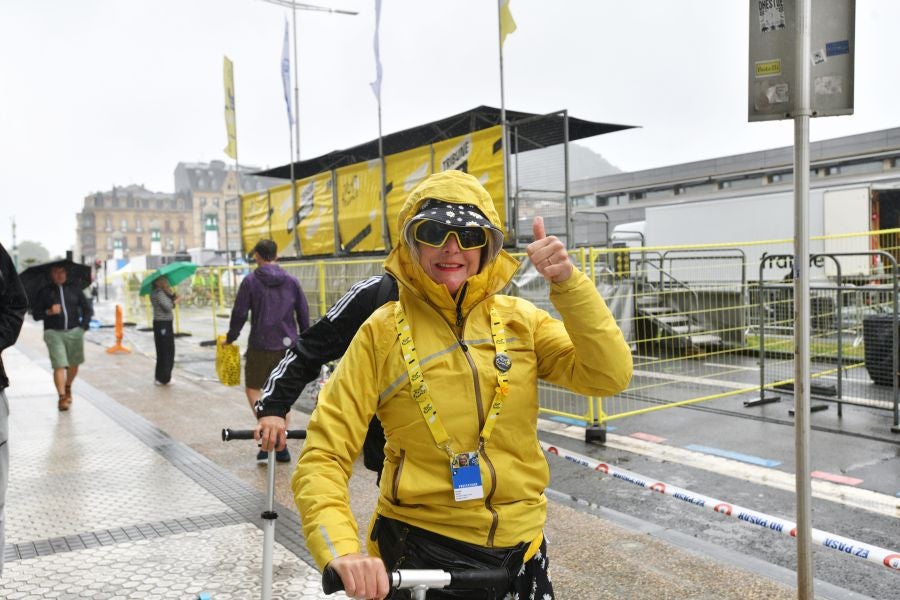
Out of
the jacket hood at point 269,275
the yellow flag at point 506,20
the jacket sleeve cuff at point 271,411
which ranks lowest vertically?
the jacket sleeve cuff at point 271,411

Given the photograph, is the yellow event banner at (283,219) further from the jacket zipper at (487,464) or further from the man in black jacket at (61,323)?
the jacket zipper at (487,464)

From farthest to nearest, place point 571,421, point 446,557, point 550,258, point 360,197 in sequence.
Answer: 1. point 360,197
2. point 571,421
3. point 446,557
4. point 550,258

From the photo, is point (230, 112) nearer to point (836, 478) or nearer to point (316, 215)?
point (316, 215)

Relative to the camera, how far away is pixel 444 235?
192 cm

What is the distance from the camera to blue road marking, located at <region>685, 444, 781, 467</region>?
6089mm

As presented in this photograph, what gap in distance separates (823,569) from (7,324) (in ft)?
14.7

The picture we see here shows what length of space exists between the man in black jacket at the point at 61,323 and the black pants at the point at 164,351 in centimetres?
184

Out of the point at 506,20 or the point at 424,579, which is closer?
the point at 424,579

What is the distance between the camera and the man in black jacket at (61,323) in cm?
869

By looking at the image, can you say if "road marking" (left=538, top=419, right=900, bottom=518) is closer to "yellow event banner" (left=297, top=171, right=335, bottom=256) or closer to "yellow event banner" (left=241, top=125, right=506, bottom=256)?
"yellow event banner" (left=241, top=125, right=506, bottom=256)

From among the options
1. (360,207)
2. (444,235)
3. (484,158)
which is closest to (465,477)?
(444,235)

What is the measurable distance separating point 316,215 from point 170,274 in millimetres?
4699

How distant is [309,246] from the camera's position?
16.3 metres

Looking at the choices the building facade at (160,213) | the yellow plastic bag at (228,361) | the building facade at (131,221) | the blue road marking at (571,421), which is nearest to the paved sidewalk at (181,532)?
the yellow plastic bag at (228,361)
